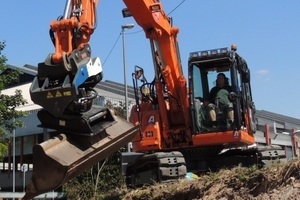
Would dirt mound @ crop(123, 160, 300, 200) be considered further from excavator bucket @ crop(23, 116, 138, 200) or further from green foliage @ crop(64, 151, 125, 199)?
green foliage @ crop(64, 151, 125, 199)

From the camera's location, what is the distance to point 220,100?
36.5ft

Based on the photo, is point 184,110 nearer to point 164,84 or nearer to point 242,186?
point 164,84

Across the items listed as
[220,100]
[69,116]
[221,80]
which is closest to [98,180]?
[221,80]

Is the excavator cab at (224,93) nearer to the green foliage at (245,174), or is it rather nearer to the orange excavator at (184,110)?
the orange excavator at (184,110)

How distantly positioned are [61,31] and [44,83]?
1148 mm

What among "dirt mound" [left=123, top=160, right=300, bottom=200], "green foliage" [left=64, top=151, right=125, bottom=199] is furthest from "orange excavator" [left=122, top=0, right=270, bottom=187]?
"green foliage" [left=64, top=151, right=125, bottom=199]

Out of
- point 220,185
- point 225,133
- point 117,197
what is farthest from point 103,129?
point 225,133

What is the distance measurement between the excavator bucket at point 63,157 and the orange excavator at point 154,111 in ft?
0.05

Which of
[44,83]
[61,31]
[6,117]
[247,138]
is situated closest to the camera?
[44,83]

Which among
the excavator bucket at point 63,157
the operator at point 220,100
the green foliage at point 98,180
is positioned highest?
the operator at point 220,100

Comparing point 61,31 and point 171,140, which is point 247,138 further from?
point 61,31

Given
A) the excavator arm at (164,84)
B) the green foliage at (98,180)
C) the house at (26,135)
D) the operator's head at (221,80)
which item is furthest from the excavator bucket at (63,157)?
the house at (26,135)

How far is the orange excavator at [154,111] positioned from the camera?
730cm

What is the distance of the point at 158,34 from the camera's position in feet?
39.1
